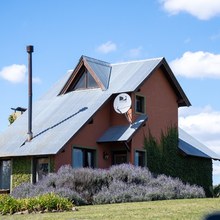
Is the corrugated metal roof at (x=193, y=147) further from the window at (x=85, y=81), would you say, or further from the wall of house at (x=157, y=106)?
the window at (x=85, y=81)

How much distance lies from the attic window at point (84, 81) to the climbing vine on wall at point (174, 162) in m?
4.07

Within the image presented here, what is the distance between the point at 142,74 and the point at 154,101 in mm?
1709

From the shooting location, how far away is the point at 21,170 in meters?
24.2

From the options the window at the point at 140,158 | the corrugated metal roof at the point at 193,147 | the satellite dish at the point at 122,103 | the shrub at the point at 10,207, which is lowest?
the shrub at the point at 10,207

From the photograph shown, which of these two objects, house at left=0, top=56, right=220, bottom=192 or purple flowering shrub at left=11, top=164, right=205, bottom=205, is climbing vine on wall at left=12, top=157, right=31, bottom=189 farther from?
purple flowering shrub at left=11, top=164, right=205, bottom=205

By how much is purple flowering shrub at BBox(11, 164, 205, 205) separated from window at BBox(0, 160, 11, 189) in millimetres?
3752

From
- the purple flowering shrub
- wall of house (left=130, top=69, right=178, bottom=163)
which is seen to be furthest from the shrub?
wall of house (left=130, top=69, right=178, bottom=163)

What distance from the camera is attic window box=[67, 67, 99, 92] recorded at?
88.9 ft

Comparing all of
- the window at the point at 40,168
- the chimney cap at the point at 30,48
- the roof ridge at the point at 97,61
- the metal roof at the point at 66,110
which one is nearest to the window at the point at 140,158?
the metal roof at the point at 66,110

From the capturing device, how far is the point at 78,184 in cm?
2041

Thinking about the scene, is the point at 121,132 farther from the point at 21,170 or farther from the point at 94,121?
the point at 21,170

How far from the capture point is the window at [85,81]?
88.9 ft

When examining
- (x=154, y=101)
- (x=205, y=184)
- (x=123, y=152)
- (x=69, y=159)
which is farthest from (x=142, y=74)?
(x=205, y=184)

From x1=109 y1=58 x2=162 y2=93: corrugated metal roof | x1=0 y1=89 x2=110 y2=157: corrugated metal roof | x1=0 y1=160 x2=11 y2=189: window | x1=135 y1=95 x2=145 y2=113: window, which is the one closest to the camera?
x1=0 y1=89 x2=110 y2=157: corrugated metal roof
